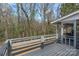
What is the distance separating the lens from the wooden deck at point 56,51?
2752mm

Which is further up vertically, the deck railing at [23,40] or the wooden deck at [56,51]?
the deck railing at [23,40]

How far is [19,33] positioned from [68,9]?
1.10 meters

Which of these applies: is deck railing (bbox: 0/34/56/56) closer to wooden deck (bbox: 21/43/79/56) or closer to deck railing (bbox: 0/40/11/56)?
deck railing (bbox: 0/40/11/56)

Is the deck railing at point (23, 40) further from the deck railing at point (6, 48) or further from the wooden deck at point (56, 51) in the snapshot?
the wooden deck at point (56, 51)

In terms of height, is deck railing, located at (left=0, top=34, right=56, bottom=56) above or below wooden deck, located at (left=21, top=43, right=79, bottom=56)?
above

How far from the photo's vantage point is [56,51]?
277cm

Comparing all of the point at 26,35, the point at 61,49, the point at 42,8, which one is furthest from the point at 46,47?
the point at 42,8

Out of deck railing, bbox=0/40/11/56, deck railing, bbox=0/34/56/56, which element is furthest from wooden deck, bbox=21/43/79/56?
deck railing, bbox=0/40/11/56

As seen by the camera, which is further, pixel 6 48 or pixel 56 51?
pixel 56 51

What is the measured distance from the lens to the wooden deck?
2.75m

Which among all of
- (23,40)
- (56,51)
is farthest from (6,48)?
(56,51)

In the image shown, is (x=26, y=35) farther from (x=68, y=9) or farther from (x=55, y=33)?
(x=68, y=9)

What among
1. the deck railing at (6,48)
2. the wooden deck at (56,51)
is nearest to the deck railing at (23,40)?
the deck railing at (6,48)

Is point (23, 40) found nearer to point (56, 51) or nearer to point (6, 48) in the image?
point (6, 48)
